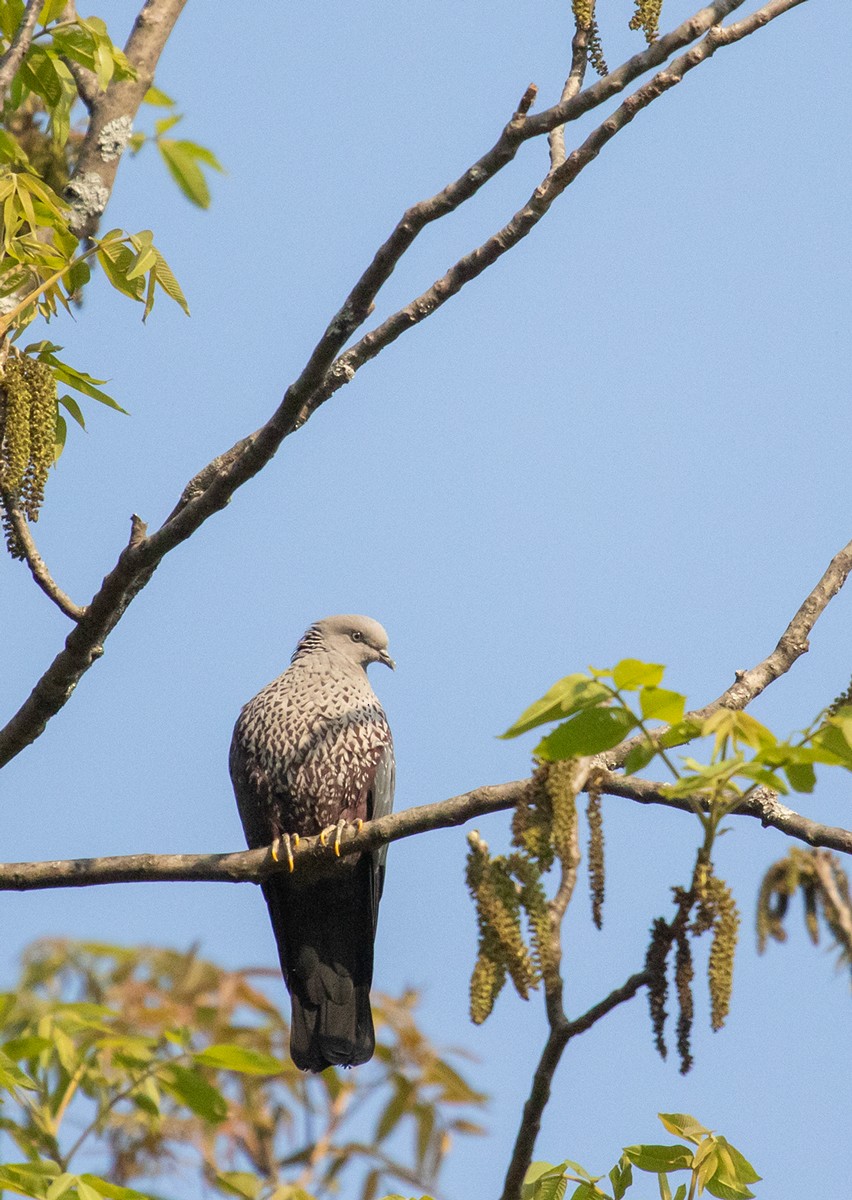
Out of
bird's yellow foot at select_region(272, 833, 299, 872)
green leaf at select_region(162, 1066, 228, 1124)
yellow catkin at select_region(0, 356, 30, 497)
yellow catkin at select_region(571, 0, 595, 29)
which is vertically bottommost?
green leaf at select_region(162, 1066, 228, 1124)

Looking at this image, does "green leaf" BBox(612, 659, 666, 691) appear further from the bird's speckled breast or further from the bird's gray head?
the bird's gray head

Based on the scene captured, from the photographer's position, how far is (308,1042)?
21.6 ft

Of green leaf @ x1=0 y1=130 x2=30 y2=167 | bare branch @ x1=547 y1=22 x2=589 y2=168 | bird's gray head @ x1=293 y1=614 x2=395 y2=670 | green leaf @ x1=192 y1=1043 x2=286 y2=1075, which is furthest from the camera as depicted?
bird's gray head @ x1=293 y1=614 x2=395 y2=670

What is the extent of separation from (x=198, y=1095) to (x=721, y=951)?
190 centimetres

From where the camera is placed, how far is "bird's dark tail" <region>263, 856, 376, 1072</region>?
21.6 feet

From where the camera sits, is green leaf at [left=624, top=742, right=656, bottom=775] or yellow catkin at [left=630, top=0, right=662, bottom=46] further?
yellow catkin at [left=630, top=0, right=662, bottom=46]

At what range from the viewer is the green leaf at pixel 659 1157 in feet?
10.8

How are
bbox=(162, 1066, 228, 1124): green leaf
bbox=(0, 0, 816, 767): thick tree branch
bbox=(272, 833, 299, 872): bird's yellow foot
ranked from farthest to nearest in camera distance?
bbox=(272, 833, 299, 872): bird's yellow foot → bbox=(0, 0, 816, 767): thick tree branch → bbox=(162, 1066, 228, 1124): green leaf

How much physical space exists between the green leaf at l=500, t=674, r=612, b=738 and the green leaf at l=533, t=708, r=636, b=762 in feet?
0.07

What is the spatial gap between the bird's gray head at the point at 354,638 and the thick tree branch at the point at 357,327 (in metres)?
2.40

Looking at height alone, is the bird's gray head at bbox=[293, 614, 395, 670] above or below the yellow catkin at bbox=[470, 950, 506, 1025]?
above

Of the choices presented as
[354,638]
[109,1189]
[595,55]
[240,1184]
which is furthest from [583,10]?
[354,638]

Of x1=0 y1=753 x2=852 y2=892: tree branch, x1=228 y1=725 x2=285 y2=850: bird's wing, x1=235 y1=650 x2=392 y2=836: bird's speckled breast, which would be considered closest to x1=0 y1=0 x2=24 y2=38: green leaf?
x1=0 y1=753 x2=852 y2=892: tree branch

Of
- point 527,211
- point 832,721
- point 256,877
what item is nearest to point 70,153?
point 527,211
